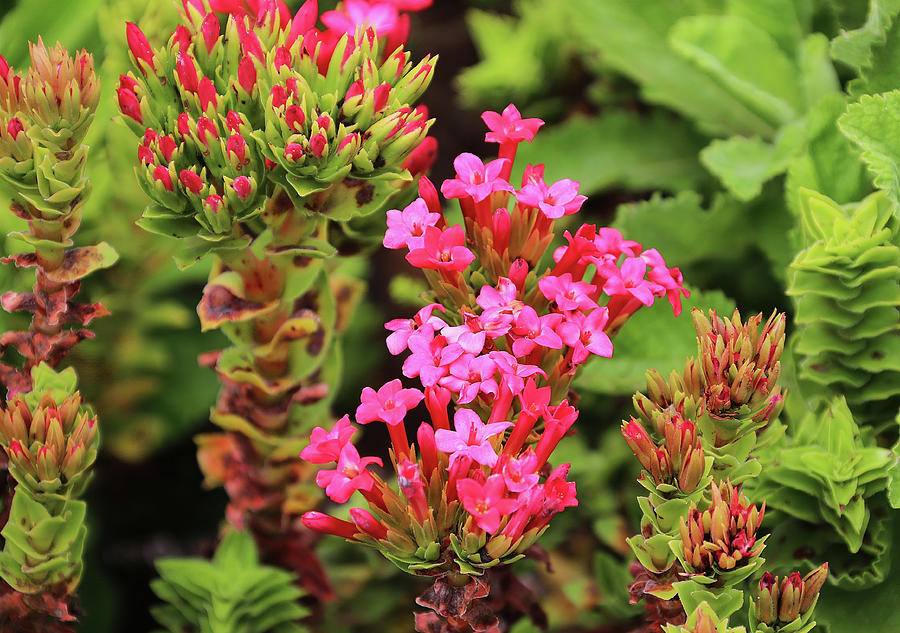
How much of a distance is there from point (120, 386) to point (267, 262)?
0.51 m

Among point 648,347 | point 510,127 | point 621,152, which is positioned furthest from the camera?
point 621,152

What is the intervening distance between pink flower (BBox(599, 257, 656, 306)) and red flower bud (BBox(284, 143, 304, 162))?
279mm

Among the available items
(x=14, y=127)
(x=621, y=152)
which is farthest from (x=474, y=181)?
(x=621, y=152)

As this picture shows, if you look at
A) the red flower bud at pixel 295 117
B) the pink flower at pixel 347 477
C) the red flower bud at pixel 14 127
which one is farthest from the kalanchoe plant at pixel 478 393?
the red flower bud at pixel 14 127

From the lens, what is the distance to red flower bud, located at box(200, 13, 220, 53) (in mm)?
845

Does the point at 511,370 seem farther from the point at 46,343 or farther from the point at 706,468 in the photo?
the point at 46,343

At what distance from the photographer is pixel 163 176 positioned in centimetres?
78

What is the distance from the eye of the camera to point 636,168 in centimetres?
144

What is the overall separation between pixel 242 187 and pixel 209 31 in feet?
0.53

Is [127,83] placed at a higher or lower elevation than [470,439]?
higher

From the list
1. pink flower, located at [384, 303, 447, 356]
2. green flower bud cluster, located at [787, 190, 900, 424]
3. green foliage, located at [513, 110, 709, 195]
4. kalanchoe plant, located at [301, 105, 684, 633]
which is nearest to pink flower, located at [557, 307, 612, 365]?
kalanchoe plant, located at [301, 105, 684, 633]

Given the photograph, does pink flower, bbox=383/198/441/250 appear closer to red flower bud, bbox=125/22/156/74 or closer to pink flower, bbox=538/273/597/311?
pink flower, bbox=538/273/597/311

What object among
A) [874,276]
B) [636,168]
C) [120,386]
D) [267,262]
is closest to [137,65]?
[267,262]

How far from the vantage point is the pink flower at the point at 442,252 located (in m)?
0.76
